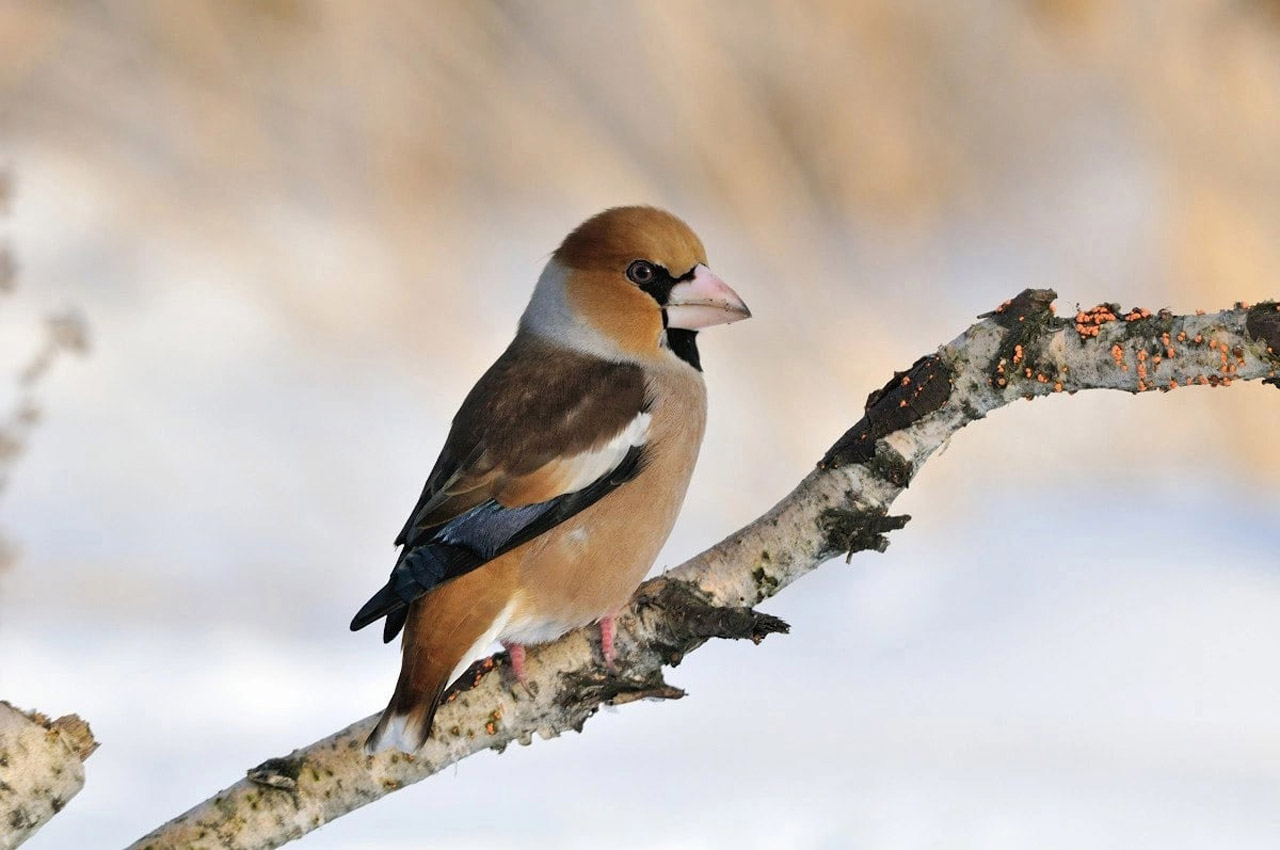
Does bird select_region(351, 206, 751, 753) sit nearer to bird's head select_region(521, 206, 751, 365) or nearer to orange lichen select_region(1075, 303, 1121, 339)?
bird's head select_region(521, 206, 751, 365)

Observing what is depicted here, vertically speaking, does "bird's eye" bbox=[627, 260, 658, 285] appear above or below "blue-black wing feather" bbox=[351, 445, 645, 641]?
above

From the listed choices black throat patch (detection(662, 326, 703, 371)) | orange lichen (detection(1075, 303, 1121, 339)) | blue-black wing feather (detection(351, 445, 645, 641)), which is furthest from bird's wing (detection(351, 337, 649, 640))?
orange lichen (detection(1075, 303, 1121, 339))

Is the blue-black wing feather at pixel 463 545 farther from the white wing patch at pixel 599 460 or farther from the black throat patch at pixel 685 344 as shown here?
the black throat patch at pixel 685 344

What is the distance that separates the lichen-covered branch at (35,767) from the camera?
1.89 m

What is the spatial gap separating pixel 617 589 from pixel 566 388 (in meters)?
0.38

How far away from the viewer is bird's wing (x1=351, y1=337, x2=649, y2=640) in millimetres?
2027

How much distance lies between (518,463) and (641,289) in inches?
20.0

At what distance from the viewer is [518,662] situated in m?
2.13

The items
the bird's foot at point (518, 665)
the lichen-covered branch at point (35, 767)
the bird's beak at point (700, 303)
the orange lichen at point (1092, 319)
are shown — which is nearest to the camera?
the lichen-covered branch at point (35, 767)

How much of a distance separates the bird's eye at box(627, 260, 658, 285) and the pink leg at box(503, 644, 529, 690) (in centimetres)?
76

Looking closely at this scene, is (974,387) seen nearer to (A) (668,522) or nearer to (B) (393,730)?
(A) (668,522)

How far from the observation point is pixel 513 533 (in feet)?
6.81

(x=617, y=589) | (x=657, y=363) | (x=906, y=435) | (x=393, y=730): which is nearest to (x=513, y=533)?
(x=617, y=589)

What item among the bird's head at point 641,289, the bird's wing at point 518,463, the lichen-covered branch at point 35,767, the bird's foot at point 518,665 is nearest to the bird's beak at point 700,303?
the bird's head at point 641,289
